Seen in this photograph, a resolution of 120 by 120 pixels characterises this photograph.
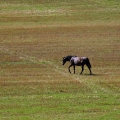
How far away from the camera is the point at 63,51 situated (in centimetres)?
4122

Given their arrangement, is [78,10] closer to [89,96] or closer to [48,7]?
[48,7]

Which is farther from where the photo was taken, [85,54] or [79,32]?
[79,32]

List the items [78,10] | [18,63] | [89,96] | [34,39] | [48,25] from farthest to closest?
[78,10] → [48,25] → [34,39] → [18,63] → [89,96]

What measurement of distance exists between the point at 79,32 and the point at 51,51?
28.8ft

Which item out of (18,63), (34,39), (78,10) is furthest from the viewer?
(78,10)

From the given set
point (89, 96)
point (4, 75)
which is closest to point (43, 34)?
point (4, 75)

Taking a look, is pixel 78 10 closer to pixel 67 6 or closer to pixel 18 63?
pixel 67 6

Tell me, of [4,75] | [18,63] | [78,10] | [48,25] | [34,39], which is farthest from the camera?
[78,10]

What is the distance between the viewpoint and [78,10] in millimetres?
62031

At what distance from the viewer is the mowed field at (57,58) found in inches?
857

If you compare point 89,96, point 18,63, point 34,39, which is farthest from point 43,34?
point 89,96

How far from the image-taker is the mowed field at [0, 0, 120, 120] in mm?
21766

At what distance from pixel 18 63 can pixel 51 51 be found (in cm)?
574

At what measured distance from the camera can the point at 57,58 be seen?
37.8 meters
